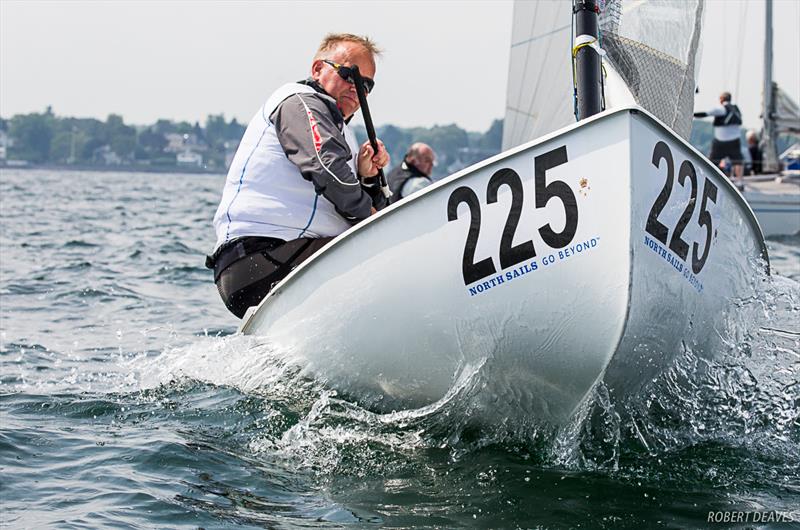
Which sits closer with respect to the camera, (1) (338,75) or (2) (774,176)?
(1) (338,75)

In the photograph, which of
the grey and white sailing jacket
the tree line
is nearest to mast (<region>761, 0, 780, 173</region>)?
the grey and white sailing jacket

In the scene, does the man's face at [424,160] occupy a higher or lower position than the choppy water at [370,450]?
higher

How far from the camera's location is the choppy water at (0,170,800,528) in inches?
125

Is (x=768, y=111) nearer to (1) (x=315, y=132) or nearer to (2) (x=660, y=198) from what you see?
(1) (x=315, y=132)

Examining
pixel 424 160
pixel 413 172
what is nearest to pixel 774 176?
pixel 424 160

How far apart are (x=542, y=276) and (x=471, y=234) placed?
25cm

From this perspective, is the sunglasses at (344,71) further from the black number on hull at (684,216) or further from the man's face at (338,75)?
the black number on hull at (684,216)

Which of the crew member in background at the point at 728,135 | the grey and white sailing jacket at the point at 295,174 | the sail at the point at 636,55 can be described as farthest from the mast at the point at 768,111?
the grey and white sailing jacket at the point at 295,174

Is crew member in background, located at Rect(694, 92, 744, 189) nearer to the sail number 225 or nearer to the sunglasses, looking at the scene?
the sunglasses

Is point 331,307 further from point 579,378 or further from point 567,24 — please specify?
point 567,24

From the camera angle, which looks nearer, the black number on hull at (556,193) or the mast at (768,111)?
the black number on hull at (556,193)

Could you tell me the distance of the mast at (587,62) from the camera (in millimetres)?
3723

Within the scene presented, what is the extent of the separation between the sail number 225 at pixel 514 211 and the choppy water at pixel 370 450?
0.50 metres

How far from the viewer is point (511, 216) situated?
3.33 meters
